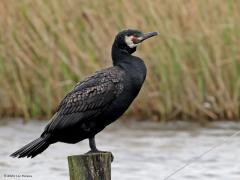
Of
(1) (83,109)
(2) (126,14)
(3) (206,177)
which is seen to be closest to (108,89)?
(1) (83,109)

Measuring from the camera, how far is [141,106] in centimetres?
1064

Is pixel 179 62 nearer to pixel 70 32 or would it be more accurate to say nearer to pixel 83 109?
pixel 70 32

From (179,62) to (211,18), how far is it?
1.88ft

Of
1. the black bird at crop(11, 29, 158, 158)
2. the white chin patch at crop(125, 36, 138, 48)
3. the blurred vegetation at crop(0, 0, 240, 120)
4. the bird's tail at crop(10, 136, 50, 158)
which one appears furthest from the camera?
the blurred vegetation at crop(0, 0, 240, 120)

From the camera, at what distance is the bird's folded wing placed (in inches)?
256

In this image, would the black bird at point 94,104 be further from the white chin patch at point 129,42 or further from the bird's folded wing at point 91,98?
the white chin patch at point 129,42

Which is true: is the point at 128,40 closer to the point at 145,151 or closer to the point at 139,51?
the point at 145,151

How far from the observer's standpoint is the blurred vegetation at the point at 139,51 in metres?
10.3

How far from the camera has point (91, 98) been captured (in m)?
6.55

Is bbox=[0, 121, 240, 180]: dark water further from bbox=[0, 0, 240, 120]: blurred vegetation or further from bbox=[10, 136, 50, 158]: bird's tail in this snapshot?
bbox=[10, 136, 50, 158]: bird's tail

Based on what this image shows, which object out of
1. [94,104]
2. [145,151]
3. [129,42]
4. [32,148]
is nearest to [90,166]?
[32,148]

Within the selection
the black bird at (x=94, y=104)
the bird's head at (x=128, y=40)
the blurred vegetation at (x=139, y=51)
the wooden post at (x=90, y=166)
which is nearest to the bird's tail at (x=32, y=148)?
the black bird at (x=94, y=104)

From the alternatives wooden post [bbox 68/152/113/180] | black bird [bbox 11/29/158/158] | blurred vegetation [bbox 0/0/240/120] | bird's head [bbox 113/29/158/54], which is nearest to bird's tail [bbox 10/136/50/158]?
black bird [bbox 11/29/158/158]

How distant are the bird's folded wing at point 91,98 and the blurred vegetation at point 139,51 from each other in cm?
363
